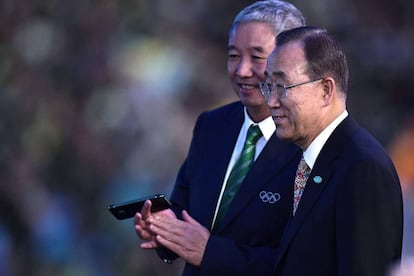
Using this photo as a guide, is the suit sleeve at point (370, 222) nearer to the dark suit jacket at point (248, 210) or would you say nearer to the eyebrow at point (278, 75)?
the eyebrow at point (278, 75)

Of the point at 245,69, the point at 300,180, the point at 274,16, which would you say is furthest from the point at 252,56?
the point at 300,180

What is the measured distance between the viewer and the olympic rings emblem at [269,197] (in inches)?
119

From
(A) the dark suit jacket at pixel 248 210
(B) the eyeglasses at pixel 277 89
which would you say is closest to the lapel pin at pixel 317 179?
(B) the eyeglasses at pixel 277 89

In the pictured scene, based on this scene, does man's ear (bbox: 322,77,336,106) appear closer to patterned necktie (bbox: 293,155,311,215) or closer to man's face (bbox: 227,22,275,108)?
patterned necktie (bbox: 293,155,311,215)

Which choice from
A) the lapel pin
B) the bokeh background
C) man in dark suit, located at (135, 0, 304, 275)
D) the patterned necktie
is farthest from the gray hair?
the bokeh background

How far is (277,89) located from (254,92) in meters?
0.50

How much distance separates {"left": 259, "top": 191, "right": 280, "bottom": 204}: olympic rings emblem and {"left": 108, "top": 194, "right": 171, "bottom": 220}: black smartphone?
30cm

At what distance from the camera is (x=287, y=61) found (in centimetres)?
263

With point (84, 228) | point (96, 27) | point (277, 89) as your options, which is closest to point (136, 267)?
point (84, 228)

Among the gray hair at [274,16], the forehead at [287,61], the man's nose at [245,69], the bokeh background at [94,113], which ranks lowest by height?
the bokeh background at [94,113]

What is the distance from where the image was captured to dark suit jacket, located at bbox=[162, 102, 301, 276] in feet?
9.86

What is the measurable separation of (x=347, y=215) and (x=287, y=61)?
0.47m

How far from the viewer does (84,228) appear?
555cm

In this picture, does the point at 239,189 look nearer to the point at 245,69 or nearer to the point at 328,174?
the point at 245,69
